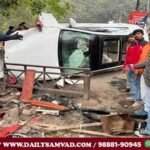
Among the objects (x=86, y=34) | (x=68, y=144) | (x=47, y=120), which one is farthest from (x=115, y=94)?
(x=68, y=144)

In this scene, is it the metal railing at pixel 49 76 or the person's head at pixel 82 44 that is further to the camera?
the person's head at pixel 82 44

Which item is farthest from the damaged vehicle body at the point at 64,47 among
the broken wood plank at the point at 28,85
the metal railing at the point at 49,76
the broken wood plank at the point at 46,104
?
the broken wood plank at the point at 46,104

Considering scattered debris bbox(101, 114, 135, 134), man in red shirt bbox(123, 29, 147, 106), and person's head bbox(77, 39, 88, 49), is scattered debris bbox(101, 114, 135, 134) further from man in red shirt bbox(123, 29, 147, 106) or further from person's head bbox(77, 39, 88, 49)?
person's head bbox(77, 39, 88, 49)

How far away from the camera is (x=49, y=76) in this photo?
463 inches

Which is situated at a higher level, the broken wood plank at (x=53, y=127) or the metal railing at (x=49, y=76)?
the metal railing at (x=49, y=76)

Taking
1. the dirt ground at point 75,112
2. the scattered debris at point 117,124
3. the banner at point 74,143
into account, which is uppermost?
the banner at point 74,143

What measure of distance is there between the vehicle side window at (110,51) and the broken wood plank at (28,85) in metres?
3.10

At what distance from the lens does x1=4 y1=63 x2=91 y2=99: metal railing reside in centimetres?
1105

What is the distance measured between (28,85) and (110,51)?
12.1ft

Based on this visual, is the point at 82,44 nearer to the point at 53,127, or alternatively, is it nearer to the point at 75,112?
the point at 75,112

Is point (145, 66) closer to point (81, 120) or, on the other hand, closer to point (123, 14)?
point (81, 120)

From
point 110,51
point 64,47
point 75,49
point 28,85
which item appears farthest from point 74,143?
point 110,51

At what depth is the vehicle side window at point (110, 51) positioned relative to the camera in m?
13.6

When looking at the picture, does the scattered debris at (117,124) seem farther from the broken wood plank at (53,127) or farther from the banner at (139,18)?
the banner at (139,18)
